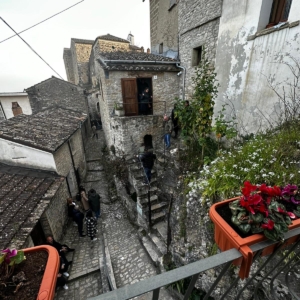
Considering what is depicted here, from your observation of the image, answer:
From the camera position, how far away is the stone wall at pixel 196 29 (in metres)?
6.48

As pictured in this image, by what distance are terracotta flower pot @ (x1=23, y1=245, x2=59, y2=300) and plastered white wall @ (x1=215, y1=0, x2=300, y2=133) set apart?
5534 mm

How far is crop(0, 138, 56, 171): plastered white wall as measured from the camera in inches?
243

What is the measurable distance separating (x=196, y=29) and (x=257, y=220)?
906cm

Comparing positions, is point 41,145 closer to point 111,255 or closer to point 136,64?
point 111,255

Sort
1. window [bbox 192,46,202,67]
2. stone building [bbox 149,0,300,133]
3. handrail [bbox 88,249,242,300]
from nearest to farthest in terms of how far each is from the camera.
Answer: handrail [bbox 88,249,242,300], stone building [bbox 149,0,300,133], window [bbox 192,46,202,67]

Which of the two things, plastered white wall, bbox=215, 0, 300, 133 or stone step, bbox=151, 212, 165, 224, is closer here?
plastered white wall, bbox=215, 0, 300, 133

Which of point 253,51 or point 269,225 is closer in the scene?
point 269,225

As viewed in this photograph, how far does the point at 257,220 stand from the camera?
49.5 inches

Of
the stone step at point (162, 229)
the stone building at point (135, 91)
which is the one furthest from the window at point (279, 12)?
the stone step at point (162, 229)

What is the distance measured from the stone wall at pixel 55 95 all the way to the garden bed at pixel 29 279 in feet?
53.7

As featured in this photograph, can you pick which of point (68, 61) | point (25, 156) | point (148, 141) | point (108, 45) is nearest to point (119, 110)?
point (148, 141)

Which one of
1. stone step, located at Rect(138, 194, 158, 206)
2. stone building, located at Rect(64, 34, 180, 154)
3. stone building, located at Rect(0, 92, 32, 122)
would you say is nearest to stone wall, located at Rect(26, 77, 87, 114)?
stone building, located at Rect(0, 92, 32, 122)

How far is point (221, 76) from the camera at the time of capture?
584 cm

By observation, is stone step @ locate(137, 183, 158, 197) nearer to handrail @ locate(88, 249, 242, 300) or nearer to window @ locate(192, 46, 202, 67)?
handrail @ locate(88, 249, 242, 300)
